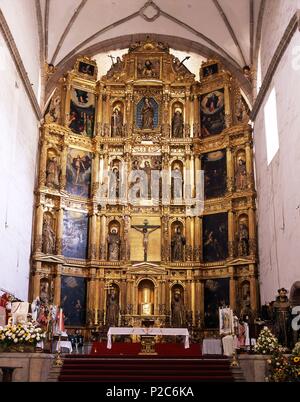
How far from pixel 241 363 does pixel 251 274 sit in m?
10.7

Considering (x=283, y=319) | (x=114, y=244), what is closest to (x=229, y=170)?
(x=114, y=244)

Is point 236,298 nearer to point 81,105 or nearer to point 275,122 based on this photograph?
point 275,122

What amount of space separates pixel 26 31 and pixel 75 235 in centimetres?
946

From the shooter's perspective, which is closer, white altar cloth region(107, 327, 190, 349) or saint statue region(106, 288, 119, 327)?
white altar cloth region(107, 327, 190, 349)

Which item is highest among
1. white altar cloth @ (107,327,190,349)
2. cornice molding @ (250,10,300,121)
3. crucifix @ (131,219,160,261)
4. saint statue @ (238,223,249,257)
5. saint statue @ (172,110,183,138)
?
saint statue @ (172,110,183,138)

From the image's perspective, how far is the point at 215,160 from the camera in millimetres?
27328

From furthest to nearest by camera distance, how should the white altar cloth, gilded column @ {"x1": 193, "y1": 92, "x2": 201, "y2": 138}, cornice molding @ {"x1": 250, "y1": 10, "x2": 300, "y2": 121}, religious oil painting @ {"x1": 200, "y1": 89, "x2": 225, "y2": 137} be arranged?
gilded column @ {"x1": 193, "y1": 92, "x2": 201, "y2": 138}
religious oil painting @ {"x1": 200, "y1": 89, "x2": 225, "y2": 137}
the white altar cloth
cornice molding @ {"x1": 250, "y1": 10, "x2": 300, "y2": 121}

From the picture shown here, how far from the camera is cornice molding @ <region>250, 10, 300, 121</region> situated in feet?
60.3

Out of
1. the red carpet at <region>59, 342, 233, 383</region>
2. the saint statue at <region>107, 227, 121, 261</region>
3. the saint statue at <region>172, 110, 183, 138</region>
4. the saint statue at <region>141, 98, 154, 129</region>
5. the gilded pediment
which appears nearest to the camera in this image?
the red carpet at <region>59, 342, 233, 383</region>

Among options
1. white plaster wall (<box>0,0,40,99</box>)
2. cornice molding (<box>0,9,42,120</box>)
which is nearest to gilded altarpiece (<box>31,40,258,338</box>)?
cornice molding (<box>0,9,42,120</box>)

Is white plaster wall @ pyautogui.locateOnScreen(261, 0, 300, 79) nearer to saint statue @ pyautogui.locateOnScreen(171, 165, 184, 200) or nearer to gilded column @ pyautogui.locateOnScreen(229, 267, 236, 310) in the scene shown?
saint statue @ pyautogui.locateOnScreen(171, 165, 184, 200)

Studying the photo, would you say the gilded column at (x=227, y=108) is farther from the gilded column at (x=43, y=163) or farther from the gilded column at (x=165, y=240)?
the gilded column at (x=43, y=163)

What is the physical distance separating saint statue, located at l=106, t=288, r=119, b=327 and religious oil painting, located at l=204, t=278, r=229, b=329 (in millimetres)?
4095
